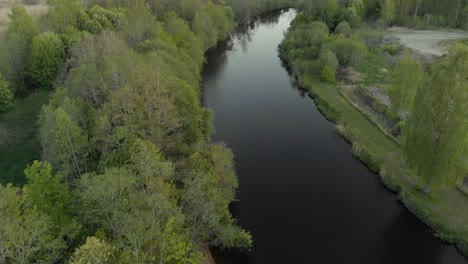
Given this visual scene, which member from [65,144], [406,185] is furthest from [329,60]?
[65,144]

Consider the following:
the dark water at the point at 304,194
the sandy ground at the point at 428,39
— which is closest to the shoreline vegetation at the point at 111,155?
the dark water at the point at 304,194

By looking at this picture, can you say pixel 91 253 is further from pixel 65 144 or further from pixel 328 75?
pixel 328 75

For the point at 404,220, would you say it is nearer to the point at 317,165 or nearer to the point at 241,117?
the point at 317,165

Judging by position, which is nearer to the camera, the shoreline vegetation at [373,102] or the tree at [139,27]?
the shoreline vegetation at [373,102]

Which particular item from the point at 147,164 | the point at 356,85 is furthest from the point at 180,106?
the point at 356,85

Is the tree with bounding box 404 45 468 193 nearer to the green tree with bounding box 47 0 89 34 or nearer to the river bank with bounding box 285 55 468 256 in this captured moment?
the river bank with bounding box 285 55 468 256

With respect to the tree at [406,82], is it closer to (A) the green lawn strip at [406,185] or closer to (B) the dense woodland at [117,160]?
(A) the green lawn strip at [406,185]

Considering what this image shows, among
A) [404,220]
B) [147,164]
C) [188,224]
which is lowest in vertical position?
[404,220]

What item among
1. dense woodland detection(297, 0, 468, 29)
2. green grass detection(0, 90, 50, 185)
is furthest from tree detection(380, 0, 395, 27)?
green grass detection(0, 90, 50, 185)

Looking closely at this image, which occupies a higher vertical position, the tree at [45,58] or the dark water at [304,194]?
the tree at [45,58]
